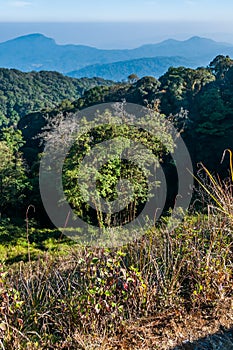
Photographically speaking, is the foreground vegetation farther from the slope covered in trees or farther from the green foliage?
the slope covered in trees

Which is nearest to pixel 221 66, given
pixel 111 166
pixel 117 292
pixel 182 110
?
pixel 182 110

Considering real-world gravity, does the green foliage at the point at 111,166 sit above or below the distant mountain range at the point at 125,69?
below

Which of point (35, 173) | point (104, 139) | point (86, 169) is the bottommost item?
point (35, 173)

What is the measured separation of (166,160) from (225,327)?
406 inches

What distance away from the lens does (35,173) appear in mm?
11094

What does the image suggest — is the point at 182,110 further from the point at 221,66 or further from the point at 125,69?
the point at 125,69

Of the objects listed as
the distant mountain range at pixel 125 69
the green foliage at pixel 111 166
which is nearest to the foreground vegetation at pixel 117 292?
the green foliage at pixel 111 166

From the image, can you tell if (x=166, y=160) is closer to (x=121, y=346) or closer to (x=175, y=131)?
(x=175, y=131)

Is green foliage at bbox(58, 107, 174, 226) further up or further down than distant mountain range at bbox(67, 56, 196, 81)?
further down

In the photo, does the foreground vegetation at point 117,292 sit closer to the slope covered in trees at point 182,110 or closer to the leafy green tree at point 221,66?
the slope covered in trees at point 182,110

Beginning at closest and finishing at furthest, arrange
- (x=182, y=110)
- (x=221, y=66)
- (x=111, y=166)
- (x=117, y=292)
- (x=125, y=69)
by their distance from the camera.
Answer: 1. (x=117, y=292)
2. (x=111, y=166)
3. (x=182, y=110)
4. (x=221, y=66)
5. (x=125, y=69)

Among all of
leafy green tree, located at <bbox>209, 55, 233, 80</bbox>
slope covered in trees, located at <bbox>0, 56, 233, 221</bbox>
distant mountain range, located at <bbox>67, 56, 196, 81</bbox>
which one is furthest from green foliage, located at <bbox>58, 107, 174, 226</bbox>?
distant mountain range, located at <bbox>67, 56, 196, 81</bbox>

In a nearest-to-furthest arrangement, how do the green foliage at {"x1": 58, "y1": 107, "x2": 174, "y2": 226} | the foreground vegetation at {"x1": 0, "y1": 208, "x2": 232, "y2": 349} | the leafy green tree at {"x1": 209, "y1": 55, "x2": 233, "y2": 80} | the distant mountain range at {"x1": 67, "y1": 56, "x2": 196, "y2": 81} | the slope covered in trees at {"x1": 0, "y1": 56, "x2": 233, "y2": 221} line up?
the foreground vegetation at {"x1": 0, "y1": 208, "x2": 232, "y2": 349} → the green foliage at {"x1": 58, "y1": 107, "x2": 174, "y2": 226} → the slope covered in trees at {"x1": 0, "y1": 56, "x2": 233, "y2": 221} → the leafy green tree at {"x1": 209, "y1": 55, "x2": 233, "y2": 80} → the distant mountain range at {"x1": 67, "y1": 56, "x2": 196, "y2": 81}

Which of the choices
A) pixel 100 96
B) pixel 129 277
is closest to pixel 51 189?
pixel 129 277
